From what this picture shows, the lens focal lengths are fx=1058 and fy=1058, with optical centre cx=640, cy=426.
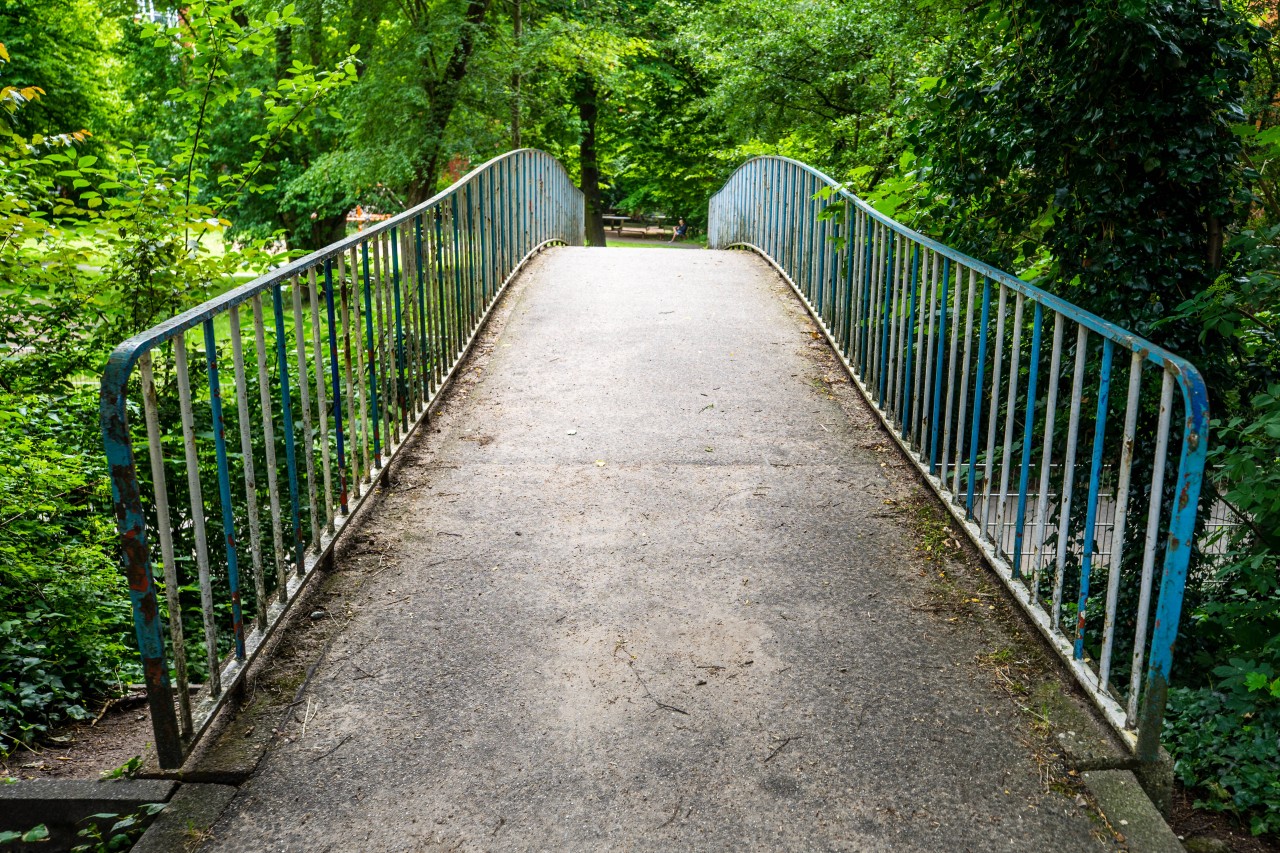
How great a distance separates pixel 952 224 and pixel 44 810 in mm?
4437

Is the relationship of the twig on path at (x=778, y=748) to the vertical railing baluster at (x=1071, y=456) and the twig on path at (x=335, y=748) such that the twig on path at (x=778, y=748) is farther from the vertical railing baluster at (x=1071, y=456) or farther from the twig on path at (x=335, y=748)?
the twig on path at (x=335, y=748)

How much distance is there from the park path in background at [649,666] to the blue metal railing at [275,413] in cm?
29

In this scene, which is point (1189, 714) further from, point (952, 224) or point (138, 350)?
point (138, 350)

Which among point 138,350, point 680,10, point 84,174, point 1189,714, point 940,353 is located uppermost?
point 680,10

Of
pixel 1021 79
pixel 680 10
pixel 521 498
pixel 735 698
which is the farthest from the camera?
pixel 680 10

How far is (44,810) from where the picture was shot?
108 inches

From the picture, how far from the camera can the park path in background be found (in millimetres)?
2746

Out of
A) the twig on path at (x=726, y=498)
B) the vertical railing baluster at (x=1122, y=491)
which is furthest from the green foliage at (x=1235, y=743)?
the twig on path at (x=726, y=498)

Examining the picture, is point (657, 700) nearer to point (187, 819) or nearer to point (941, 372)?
point (187, 819)

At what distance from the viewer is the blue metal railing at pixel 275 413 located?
267cm

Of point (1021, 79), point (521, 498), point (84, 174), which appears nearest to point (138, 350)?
point (521, 498)

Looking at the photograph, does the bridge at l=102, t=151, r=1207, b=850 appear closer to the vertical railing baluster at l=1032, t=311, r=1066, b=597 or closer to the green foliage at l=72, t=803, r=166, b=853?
the vertical railing baluster at l=1032, t=311, r=1066, b=597

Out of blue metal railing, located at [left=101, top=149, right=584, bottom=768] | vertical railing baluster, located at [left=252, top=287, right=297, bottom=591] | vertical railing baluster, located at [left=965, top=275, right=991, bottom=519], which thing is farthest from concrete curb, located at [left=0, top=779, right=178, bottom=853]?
vertical railing baluster, located at [left=965, top=275, right=991, bottom=519]

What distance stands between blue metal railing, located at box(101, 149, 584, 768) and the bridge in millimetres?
23
